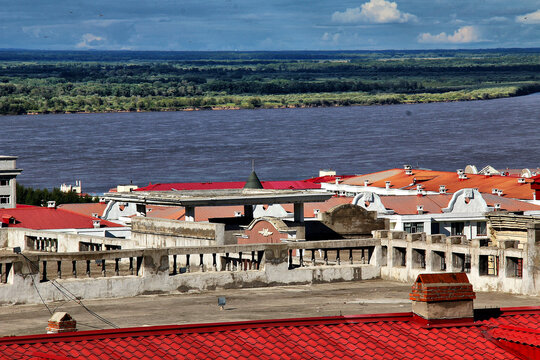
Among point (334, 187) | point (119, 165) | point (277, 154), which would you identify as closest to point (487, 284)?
point (334, 187)

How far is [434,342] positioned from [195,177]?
137 m

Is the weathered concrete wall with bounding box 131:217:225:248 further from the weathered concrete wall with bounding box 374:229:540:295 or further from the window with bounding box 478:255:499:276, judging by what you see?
the window with bounding box 478:255:499:276

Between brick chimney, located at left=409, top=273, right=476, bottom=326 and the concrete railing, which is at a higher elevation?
brick chimney, located at left=409, top=273, right=476, bottom=326

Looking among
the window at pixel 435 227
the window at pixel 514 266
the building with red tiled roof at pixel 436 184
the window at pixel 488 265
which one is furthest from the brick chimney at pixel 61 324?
the building with red tiled roof at pixel 436 184

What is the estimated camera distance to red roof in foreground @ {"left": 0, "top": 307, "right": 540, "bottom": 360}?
643 inches

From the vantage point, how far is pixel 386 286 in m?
32.9

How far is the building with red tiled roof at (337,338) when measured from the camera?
1642cm

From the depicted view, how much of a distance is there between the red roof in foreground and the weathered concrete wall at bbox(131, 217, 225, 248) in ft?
59.8

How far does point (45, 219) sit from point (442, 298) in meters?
40.8

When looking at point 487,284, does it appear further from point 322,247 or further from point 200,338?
point 200,338

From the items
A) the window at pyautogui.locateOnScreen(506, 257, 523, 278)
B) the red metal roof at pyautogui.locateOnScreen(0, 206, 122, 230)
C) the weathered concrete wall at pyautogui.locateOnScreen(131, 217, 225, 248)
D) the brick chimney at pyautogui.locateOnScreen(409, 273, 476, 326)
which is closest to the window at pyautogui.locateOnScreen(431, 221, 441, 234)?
the red metal roof at pyautogui.locateOnScreen(0, 206, 122, 230)

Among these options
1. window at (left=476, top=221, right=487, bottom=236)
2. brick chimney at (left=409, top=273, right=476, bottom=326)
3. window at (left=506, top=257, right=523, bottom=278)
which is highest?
brick chimney at (left=409, top=273, right=476, bottom=326)

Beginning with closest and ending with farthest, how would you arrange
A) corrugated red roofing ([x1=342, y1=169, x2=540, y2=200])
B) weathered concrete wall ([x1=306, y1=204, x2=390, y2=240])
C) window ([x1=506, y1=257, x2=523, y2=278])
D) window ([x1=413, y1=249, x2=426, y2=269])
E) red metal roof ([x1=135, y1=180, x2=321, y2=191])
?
window ([x1=506, y1=257, x2=523, y2=278]) → window ([x1=413, y1=249, x2=426, y2=269]) → weathered concrete wall ([x1=306, y1=204, x2=390, y2=240]) → corrugated red roofing ([x1=342, y1=169, x2=540, y2=200]) → red metal roof ([x1=135, y1=180, x2=321, y2=191])

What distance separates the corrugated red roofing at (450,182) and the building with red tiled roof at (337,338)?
57.7 meters
